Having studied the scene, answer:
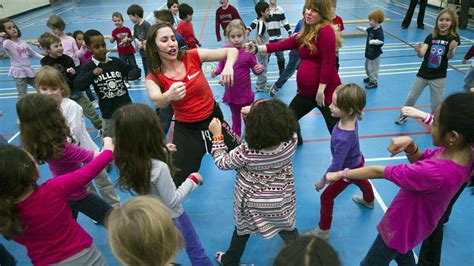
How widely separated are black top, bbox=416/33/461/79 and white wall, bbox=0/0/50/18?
19.4 meters

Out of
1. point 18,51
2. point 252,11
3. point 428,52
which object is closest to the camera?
point 428,52

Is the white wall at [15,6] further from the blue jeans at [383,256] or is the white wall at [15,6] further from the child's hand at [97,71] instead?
the blue jeans at [383,256]

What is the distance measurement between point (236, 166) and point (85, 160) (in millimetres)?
1264

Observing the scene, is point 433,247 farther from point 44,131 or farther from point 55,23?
point 55,23

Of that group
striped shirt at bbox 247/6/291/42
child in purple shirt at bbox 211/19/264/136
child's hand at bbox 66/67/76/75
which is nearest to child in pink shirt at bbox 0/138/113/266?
child in purple shirt at bbox 211/19/264/136

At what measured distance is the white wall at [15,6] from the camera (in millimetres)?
17219

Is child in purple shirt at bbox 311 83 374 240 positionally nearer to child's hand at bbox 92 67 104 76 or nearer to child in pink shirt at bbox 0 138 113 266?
child in pink shirt at bbox 0 138 113 266

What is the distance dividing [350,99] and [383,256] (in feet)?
4.11

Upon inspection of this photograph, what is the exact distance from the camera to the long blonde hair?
3496mm

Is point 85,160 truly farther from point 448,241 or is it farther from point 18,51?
point 18,51

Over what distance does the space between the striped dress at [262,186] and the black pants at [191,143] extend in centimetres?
62

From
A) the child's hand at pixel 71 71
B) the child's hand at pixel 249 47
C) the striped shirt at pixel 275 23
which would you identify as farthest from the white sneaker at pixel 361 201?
the striped shirt at pixel 275 23

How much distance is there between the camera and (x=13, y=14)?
1806cm

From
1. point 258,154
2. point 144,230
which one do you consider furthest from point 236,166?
point 144,230
